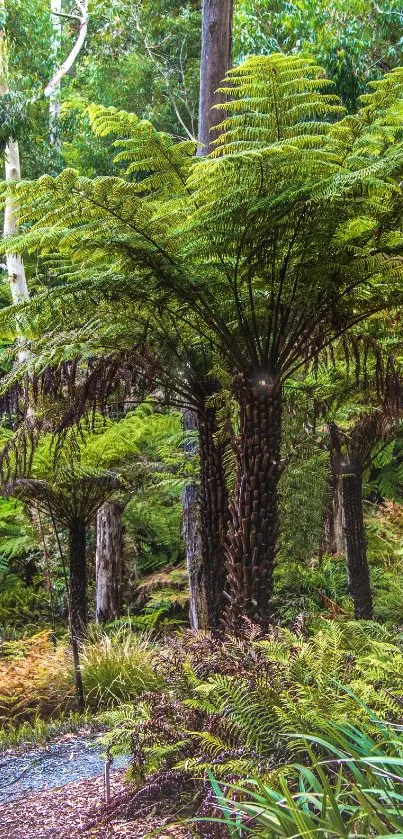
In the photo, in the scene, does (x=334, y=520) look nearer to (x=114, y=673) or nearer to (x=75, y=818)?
(x=114, y=673)

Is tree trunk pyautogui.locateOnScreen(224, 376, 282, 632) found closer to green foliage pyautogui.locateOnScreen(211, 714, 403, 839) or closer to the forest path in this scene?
the forest path

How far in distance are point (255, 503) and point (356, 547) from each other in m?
3.97

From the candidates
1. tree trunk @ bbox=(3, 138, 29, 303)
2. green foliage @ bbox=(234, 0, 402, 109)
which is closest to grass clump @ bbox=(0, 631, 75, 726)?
tree trunk @ bbox=(3, 138, 29, 303)

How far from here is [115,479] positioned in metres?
6.44

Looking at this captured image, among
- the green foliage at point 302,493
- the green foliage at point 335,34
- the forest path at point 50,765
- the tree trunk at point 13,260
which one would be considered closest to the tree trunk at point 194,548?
the green foliage at point 302,493

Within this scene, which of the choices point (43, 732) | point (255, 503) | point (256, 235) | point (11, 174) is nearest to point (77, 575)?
point (43, 732)

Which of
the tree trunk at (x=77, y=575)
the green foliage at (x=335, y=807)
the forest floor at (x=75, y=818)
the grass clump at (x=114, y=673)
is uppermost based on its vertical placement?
the tree trunk at (x=77, y=575)

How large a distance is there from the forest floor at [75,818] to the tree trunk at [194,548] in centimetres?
276

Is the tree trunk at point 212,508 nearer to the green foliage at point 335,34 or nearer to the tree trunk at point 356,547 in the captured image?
the tree trunk at point 356,547

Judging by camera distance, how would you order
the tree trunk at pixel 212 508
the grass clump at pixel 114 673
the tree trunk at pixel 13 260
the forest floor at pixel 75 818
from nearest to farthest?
the forest floor at pixel 75 818 < the tree trunk at pixel 212 508 < the grass clump at pixel 114 673 < the tree trunk at pixel 13 260

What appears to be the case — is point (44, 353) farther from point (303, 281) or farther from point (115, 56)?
point (115, 56)

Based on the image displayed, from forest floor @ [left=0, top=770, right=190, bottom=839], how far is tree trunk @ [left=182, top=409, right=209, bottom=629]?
9.06ft

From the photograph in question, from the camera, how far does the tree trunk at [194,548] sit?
703 cm

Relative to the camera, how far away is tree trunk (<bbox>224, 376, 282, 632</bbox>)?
448 centimetres
